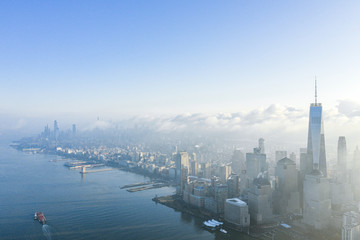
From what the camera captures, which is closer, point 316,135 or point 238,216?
point 238,216

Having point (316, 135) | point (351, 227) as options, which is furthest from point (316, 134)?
point (351, 227)

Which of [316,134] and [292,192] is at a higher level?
[316,134]

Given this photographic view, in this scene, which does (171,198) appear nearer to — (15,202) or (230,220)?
(230,220)

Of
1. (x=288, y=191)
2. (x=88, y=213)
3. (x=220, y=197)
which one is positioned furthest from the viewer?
(x=288, y=191)

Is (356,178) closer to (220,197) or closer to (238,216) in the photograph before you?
(220,197)

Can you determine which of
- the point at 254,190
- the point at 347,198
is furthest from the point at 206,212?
the point at 347,198

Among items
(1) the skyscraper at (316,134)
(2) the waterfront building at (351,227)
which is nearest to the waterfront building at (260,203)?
(2) the waterfront building at (351,227)
